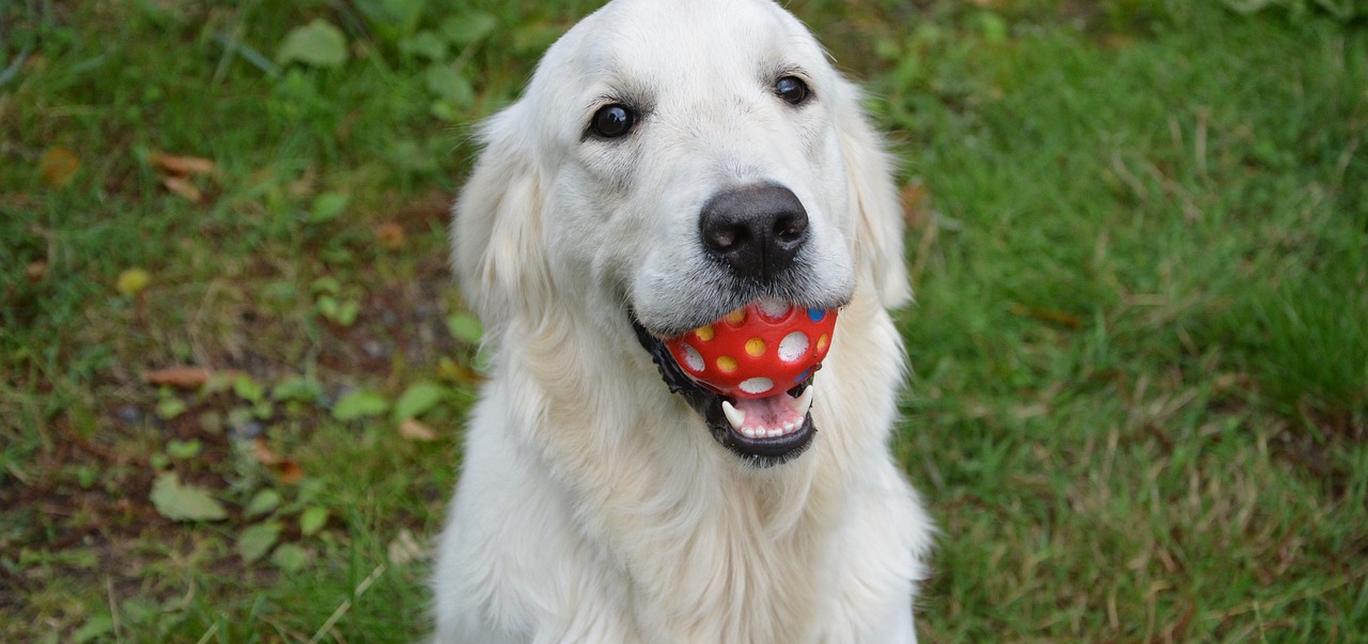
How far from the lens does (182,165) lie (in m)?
4.84

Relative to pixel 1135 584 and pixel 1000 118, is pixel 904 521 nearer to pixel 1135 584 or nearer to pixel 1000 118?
pixel 1135 584

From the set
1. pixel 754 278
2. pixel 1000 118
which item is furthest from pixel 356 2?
pixel 754 278

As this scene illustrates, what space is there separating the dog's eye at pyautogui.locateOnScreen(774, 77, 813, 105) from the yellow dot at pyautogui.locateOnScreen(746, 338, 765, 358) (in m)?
0.59

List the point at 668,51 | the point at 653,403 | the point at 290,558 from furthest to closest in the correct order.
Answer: the point at 290,558, the point at 653,403, the point at 668,51

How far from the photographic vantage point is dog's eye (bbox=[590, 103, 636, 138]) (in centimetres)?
271

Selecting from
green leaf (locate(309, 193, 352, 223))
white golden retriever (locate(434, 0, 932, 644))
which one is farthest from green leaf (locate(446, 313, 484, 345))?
white golden retriever (locate(434, 0, 932, 644))

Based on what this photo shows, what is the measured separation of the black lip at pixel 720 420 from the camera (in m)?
2.51

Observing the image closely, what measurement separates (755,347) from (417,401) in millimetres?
2051

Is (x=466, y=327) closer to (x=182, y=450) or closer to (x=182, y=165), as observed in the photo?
(x=182, y=450)

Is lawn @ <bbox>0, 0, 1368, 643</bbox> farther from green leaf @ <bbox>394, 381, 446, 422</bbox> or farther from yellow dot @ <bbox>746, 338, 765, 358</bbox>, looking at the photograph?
yellow dot @ <bbox>746, 338, 765, 358</bbox>

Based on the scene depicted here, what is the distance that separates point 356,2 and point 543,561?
307cm

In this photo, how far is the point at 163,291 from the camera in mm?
4539

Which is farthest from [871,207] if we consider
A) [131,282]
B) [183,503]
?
[131,282]

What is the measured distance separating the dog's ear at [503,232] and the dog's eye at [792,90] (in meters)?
0.58
